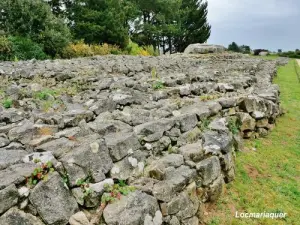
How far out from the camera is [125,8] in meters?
29.4

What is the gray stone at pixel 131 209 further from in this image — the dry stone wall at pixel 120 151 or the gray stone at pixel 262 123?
the gray stone at pixel 262 123

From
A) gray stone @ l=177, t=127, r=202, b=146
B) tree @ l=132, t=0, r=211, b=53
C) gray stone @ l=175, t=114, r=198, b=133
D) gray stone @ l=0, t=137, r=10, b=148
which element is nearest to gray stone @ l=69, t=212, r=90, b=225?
gray stone @ l=0, t=137, r=10, b=148

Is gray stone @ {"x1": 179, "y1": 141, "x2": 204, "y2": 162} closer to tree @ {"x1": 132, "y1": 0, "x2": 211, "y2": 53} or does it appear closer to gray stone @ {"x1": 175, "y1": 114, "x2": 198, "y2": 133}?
gray stone @ {"x1": 175, "y1": 114, "x2": 198, "y2": 133}

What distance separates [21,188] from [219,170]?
352 cm

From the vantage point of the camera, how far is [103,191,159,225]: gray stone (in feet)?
12.4

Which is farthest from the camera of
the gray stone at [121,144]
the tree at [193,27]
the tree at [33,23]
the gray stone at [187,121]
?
the tree at [193,27]

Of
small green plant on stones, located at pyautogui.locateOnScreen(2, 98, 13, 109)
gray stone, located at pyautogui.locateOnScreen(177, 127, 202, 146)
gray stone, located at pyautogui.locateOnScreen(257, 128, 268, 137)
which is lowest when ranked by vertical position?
gray stone, located at pyautogui.locateOnScreen(257, 128, 268, 137)

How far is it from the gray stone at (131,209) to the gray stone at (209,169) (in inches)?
52.3

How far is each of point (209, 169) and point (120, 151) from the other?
1.67m

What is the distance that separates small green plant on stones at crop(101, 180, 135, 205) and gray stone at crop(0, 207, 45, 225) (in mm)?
847

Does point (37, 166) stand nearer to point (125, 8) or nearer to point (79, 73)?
point (79, 73)

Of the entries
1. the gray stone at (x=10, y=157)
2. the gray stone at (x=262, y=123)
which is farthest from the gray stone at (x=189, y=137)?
the gray stone at (x=262, y=123)

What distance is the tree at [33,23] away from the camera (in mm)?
19078

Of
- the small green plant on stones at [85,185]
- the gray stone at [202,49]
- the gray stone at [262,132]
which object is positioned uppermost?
the gray stone at [202,49]
